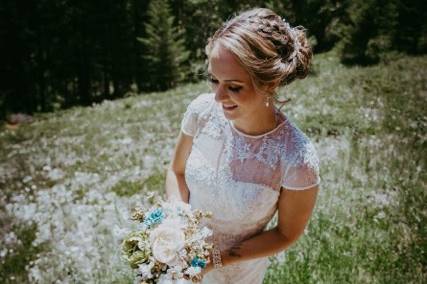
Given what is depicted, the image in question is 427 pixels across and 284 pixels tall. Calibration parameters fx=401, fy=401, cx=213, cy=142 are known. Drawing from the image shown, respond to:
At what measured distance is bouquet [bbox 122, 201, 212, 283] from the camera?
209 centimetres

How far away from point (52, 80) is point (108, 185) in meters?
44.7

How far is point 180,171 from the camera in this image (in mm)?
3547

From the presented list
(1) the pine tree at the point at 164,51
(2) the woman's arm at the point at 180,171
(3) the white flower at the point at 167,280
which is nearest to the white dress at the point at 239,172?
(2) the woman's arm at the point at 180,171

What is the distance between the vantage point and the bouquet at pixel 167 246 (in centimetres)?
209

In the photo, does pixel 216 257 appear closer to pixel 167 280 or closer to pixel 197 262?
pixel 197 262

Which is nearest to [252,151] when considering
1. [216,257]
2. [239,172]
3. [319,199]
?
[239,172]

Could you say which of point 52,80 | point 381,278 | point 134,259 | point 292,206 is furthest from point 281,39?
point 52,80

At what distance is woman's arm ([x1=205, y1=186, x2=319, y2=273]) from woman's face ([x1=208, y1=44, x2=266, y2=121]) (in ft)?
2.10

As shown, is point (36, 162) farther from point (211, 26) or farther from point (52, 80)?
point (211, 26)

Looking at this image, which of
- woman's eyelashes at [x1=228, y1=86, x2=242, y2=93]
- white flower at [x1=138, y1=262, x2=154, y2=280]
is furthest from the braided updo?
white flower at [x1=138, y1=262, x2=154, y2=280]

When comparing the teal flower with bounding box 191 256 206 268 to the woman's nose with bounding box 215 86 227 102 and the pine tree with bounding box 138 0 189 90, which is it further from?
the pine tree with bounding box 138 0 189 90

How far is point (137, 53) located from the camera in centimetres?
5362

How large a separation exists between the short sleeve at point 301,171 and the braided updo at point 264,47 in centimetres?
49

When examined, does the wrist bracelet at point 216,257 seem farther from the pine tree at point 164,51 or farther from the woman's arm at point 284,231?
the pine tree at point 164,51
